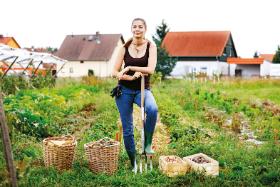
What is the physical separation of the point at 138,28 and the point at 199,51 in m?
36.0

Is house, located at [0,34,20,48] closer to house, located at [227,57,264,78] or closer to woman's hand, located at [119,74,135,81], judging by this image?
house, located at [227,57,264,78]

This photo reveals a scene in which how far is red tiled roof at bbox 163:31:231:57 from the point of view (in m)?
40.2

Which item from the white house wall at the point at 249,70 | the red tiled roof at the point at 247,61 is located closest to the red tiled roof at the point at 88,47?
the red tiled roof at the point at 247,61

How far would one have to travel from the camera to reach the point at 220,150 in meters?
6.25

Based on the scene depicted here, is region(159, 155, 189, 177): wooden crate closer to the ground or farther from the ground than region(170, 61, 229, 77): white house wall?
closer to the ground

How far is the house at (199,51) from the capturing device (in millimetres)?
39875

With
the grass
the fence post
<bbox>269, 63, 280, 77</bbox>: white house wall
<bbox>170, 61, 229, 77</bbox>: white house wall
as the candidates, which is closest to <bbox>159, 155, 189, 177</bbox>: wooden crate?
the grass

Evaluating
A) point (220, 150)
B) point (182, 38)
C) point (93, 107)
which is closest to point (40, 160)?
point (220, 150)

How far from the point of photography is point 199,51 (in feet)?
132

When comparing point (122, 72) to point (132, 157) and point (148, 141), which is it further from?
point (132, 157)

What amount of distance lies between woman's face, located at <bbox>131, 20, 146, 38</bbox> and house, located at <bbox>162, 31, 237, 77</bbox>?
111ft

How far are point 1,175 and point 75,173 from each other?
1.54 meters

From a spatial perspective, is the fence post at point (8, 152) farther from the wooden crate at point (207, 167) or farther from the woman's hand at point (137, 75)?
the wooden crate at point (207, 167)

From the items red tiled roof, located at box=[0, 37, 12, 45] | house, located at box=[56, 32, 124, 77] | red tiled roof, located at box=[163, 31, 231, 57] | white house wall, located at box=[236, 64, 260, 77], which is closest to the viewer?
white house wall, located at box=[236, 64, 260, 77]
